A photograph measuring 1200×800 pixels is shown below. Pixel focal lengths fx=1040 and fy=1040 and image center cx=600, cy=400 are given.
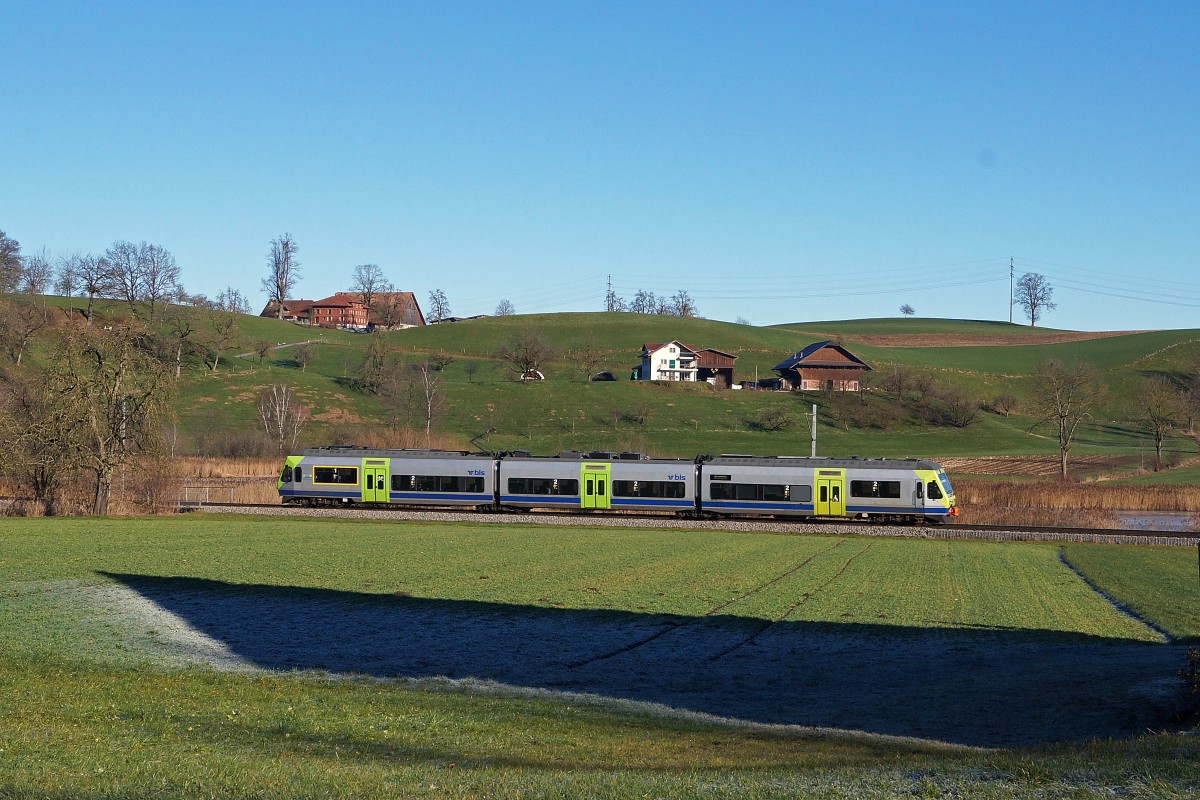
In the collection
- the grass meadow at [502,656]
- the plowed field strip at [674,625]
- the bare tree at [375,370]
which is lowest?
the plowed field strip at [674,625]

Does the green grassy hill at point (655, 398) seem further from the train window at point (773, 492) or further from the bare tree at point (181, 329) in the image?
the train window at point (773, 492)

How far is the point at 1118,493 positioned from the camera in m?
58.3

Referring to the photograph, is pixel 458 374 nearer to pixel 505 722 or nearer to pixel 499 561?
pixel 499 561

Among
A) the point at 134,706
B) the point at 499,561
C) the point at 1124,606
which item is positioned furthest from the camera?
the point at 499,561

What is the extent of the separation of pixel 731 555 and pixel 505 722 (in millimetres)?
23434

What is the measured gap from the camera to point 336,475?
2116 inches

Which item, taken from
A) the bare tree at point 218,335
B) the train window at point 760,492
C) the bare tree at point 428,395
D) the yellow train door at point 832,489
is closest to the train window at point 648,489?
the train window at point 760,492

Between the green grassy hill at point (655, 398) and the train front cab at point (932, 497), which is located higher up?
the green grassy hill at point (655, 398)

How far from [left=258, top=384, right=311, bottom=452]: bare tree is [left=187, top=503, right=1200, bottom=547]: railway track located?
3116 cm

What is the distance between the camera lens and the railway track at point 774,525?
43.7m

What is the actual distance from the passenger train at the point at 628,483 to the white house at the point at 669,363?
270 ft

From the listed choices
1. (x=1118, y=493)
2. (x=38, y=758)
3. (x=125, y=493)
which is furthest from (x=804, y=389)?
(x=38, y=758)

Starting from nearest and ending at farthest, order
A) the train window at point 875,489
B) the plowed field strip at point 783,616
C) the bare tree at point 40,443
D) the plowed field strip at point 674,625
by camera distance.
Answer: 1. the plowed field strip at point 674,625
2. the plowed field strip at point 783,616
3. the bare tree at point 40,443
4. the train window at point 875,489

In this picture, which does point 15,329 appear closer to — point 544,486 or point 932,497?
point 544,486
